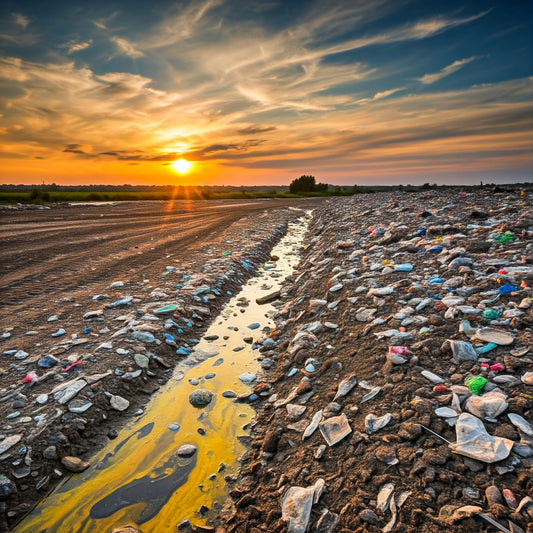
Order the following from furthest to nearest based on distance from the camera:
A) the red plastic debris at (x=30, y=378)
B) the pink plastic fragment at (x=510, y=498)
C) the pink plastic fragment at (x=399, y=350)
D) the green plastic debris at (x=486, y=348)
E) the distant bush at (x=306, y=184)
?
the distant bush at (x=306, y=184), the red plastic debris at (x=30, y=378), the pink plastic fragment at (x=399, y=350), the green plastic debris at (x=486, y=348), the pink plastic fragment at (x=510, y=498)

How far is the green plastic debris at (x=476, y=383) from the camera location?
80.8 inches

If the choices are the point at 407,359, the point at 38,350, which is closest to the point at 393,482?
the point at 407,359

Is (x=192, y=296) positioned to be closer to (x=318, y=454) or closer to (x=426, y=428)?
(x=318, y=454)

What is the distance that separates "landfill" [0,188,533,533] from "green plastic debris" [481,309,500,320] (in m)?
0.01

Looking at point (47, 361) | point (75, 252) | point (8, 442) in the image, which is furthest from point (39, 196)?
point (8, 442)

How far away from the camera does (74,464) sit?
254 centimetres

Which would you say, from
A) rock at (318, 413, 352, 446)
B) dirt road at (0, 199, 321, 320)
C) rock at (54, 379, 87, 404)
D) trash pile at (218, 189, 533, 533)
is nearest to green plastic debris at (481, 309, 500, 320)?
trash pile at (218, 189, 533, 533)

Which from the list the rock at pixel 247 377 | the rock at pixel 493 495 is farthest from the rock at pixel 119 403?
the rock at pixel 493 495

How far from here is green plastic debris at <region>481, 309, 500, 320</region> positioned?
2.74 meters

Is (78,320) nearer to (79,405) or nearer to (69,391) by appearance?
(69,391)

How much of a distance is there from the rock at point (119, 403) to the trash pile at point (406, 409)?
142 centimetres

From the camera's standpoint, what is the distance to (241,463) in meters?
2.57

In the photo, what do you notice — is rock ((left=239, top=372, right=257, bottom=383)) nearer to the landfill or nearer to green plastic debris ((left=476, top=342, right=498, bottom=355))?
the landfill

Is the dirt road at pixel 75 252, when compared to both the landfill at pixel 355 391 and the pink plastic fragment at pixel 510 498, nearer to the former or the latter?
the landfill at pixel 355 391
